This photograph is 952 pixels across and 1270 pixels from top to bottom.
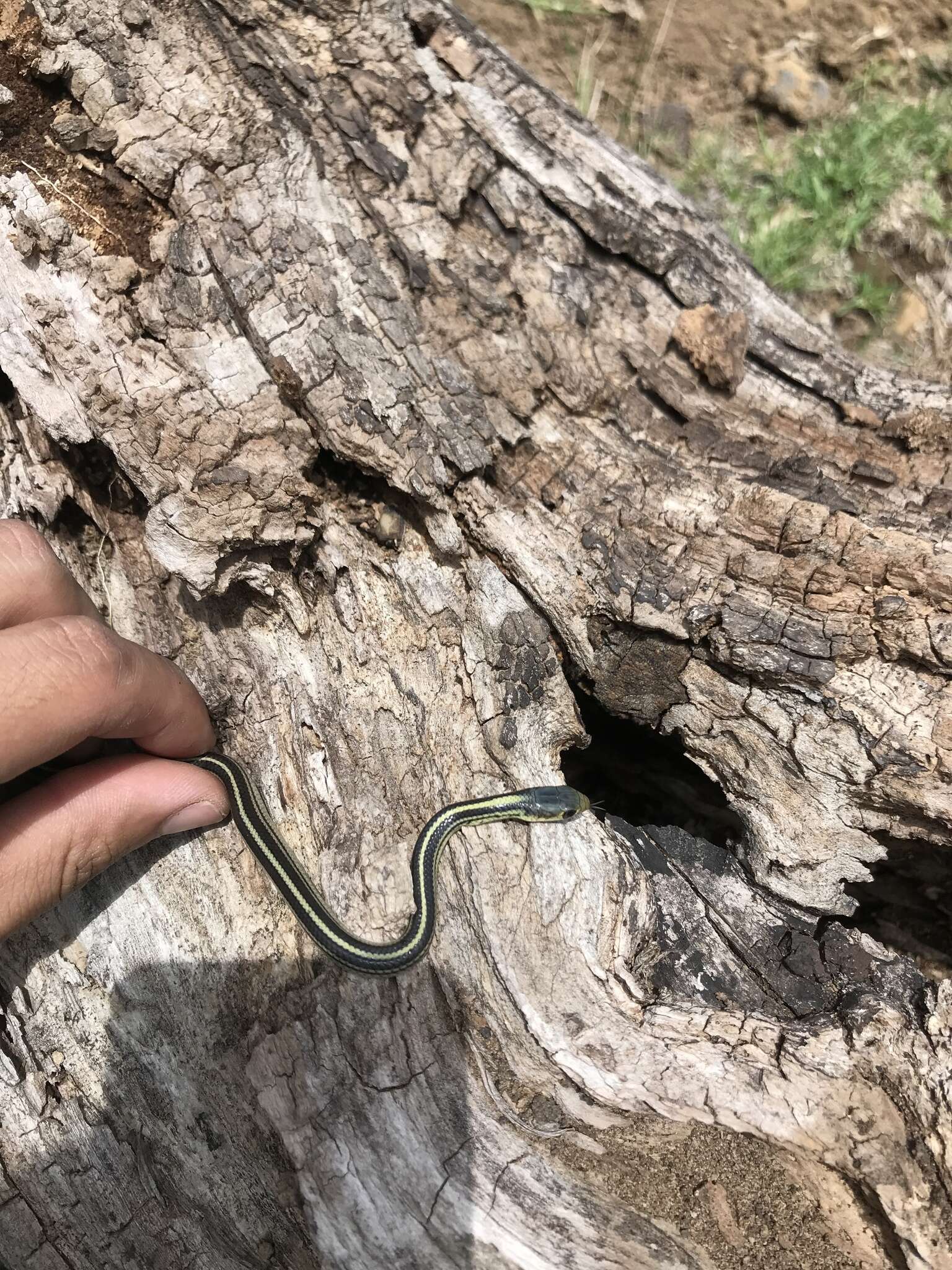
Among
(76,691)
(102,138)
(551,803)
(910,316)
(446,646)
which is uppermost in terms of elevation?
(910,316)

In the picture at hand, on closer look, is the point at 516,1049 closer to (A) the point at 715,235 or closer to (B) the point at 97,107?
(A) the point at 715,235

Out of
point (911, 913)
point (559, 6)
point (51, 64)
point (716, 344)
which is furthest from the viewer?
point (559, 6)

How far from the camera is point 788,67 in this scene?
18.7ft

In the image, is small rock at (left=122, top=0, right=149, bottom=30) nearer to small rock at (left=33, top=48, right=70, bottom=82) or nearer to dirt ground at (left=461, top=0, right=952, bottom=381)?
small rock at (left=33, top=48, right=70, bottom=82)

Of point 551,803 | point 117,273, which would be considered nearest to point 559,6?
point 117,273

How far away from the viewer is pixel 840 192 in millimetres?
5477

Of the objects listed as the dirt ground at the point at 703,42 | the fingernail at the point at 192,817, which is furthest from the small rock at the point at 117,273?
the dirt ground at the point at 703,42

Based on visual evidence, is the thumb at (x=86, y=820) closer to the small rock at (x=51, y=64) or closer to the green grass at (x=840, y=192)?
the small rock at (x=51, y=64)

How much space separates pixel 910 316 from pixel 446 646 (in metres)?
4.53

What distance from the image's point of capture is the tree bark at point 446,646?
7.64ft

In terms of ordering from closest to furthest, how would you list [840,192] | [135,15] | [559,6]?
[135,15], [840,192], [559,6]

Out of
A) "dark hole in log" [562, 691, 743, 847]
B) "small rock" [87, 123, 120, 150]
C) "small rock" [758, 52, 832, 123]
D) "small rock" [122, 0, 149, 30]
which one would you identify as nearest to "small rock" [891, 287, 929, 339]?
"small rock" [758, 52, 832, 123]

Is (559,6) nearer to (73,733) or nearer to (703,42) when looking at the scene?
(703,42)

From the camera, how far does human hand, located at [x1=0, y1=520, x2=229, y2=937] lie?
2432 mm
